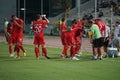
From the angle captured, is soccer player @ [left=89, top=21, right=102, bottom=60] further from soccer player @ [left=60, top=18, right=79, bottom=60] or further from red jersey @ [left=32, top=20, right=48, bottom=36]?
red jersey @ [left=32, top=20, right=48, bottom=36]

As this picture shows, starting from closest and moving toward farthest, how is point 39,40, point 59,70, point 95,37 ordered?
1. point 59,70
2. point 39,40
3. point 95,37

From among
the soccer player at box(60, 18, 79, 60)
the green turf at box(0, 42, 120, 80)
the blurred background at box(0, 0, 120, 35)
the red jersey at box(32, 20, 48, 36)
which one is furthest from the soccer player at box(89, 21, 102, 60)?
the blurred background at box(0, 0, 120, 35)

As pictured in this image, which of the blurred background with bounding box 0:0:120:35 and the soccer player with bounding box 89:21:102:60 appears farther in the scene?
the blurred background with bounding box 0:0:120:35

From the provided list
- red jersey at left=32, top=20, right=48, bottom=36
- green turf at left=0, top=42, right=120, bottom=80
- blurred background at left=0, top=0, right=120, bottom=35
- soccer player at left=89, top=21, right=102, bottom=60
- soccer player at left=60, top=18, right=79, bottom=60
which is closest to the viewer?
green turf at left=0, top=42, right=120, bottom=80

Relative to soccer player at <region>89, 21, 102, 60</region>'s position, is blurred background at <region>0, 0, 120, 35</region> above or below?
above

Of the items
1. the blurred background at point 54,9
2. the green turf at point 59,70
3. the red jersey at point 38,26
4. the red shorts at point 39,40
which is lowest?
the green turf at point 59,70

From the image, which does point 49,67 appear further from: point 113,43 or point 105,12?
point 105,12

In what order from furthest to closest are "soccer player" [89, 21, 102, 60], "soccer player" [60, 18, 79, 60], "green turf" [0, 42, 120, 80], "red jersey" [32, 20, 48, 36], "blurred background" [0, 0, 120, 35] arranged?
"blurred background" [0, 0, 120, 35], "soccer player" [60, 18, 79, 60], "soccer player" [89, 21, 102, 60], "red jersey" [32, 20, 48, 36], "green turf" [0, 42, 120, 80]

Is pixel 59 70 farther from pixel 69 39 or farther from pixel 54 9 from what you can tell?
pixel 54 9

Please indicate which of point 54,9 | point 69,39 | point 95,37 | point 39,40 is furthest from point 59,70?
point 54,9

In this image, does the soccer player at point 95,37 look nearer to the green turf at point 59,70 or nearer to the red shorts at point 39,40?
the green turf at point 59,70

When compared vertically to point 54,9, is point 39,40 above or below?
below

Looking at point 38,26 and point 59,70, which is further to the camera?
point 38,26

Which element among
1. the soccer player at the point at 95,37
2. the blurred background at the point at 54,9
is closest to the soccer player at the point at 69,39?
the soccer player at the point at 95,37
